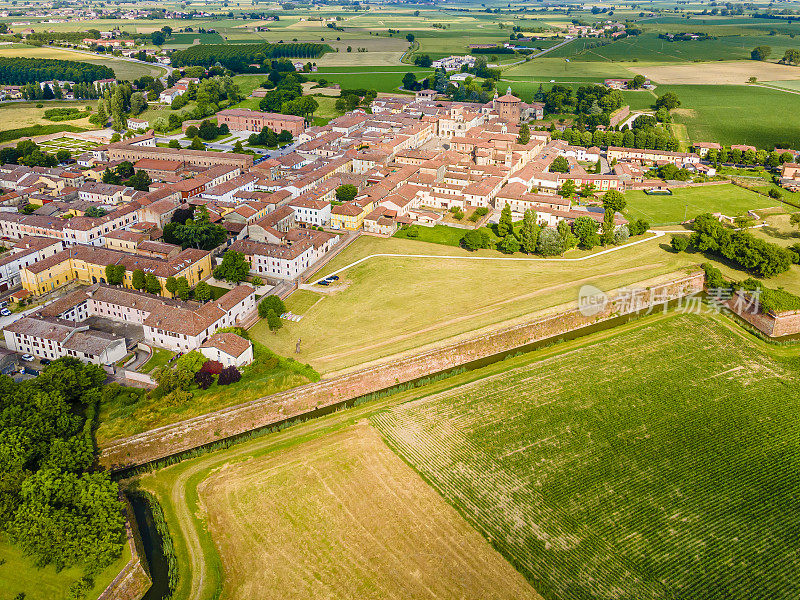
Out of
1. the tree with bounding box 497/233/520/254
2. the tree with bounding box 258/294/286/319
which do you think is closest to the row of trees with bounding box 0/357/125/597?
the tree with bounding box 258/294/286/319

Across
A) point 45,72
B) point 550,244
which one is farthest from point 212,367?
point 45,72

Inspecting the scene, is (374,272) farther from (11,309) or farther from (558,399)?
(11,309)

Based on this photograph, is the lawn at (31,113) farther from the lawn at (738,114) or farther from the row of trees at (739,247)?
the lawn at (738,114)

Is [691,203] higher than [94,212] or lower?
lower

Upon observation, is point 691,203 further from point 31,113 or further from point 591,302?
point 31,113

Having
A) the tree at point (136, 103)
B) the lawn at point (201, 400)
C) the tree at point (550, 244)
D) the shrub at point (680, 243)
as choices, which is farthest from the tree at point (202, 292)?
the tree at point (136, 103)

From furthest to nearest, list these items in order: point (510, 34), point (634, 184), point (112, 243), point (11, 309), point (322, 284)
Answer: point (510, 34) < point (634, 184) < point (112, 243) < point (322, 284) < point (11, 309)

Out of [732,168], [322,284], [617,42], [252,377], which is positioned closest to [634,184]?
[732,168]
